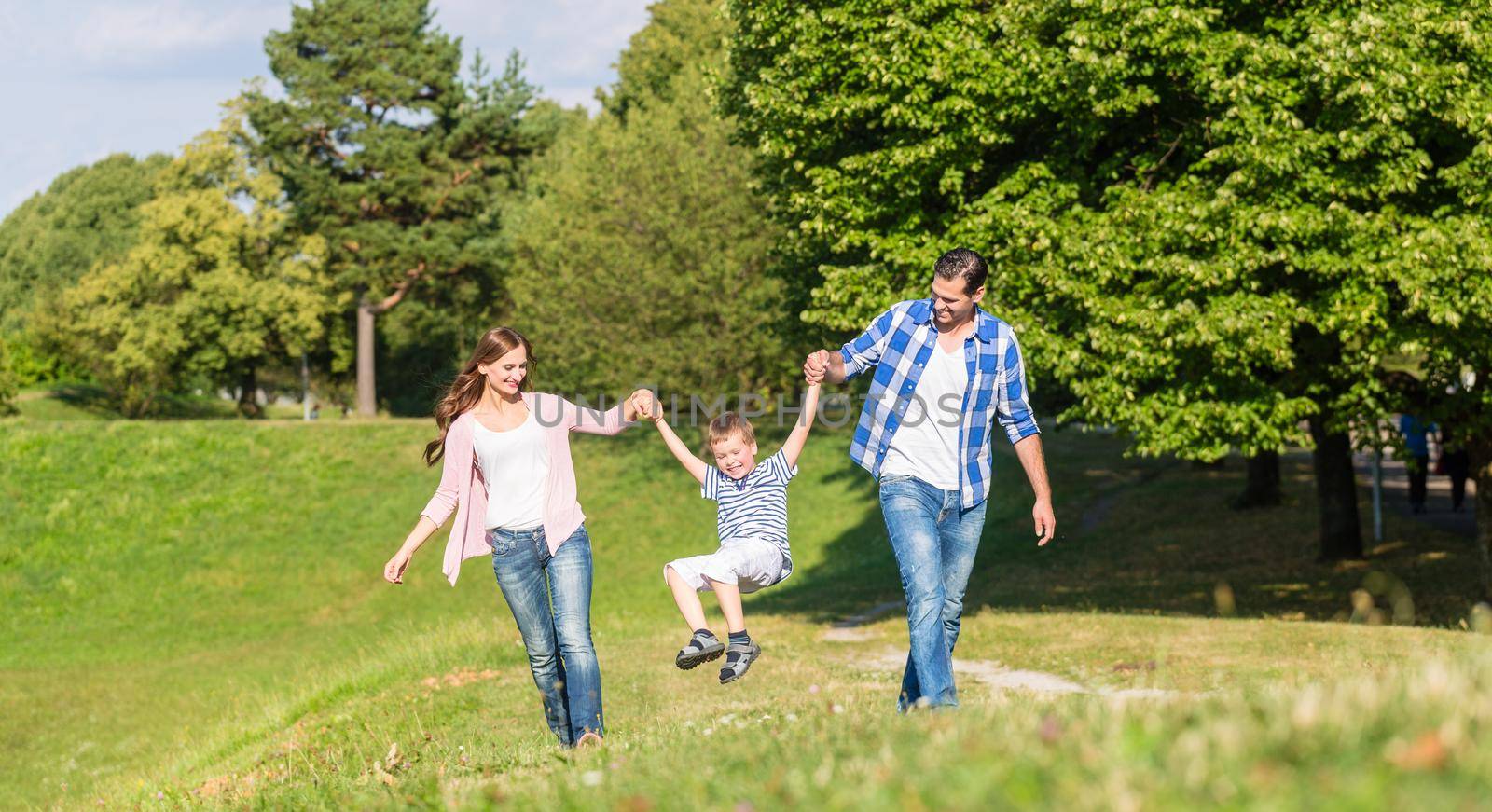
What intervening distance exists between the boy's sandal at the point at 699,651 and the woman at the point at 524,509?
62 cm

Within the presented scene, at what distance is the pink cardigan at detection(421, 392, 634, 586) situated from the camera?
23.3 ft

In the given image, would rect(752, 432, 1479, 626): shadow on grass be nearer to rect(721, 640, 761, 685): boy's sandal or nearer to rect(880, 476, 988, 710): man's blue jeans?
rect(880, 476, 988, 710): man's blue jeans

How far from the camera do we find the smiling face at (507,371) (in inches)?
278

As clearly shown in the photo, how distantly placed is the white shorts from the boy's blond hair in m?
0.58

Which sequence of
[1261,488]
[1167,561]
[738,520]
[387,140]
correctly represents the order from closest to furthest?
[738,520]
[1167,561]
[1261,488]
[387,140]

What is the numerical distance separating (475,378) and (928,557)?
2.66 metres

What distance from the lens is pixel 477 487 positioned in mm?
7262

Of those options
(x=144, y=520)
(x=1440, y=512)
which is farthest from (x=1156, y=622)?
(x=144, y=520)

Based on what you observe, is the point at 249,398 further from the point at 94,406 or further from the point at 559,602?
the point at 559,602

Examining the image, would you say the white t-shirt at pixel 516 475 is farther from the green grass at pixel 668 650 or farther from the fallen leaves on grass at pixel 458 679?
the fallen leaves on grass at pixel 458 679

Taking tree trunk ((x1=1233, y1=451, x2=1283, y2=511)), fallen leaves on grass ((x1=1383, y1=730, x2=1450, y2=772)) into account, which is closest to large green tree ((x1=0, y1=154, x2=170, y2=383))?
tree trunk ((x1=1233, y1=451, x2=1283, y2=511))

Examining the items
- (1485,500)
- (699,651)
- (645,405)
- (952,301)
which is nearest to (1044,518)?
(952,301)

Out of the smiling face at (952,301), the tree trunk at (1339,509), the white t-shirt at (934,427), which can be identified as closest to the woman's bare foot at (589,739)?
the white t-shirt at (934,427)

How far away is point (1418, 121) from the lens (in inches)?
547
